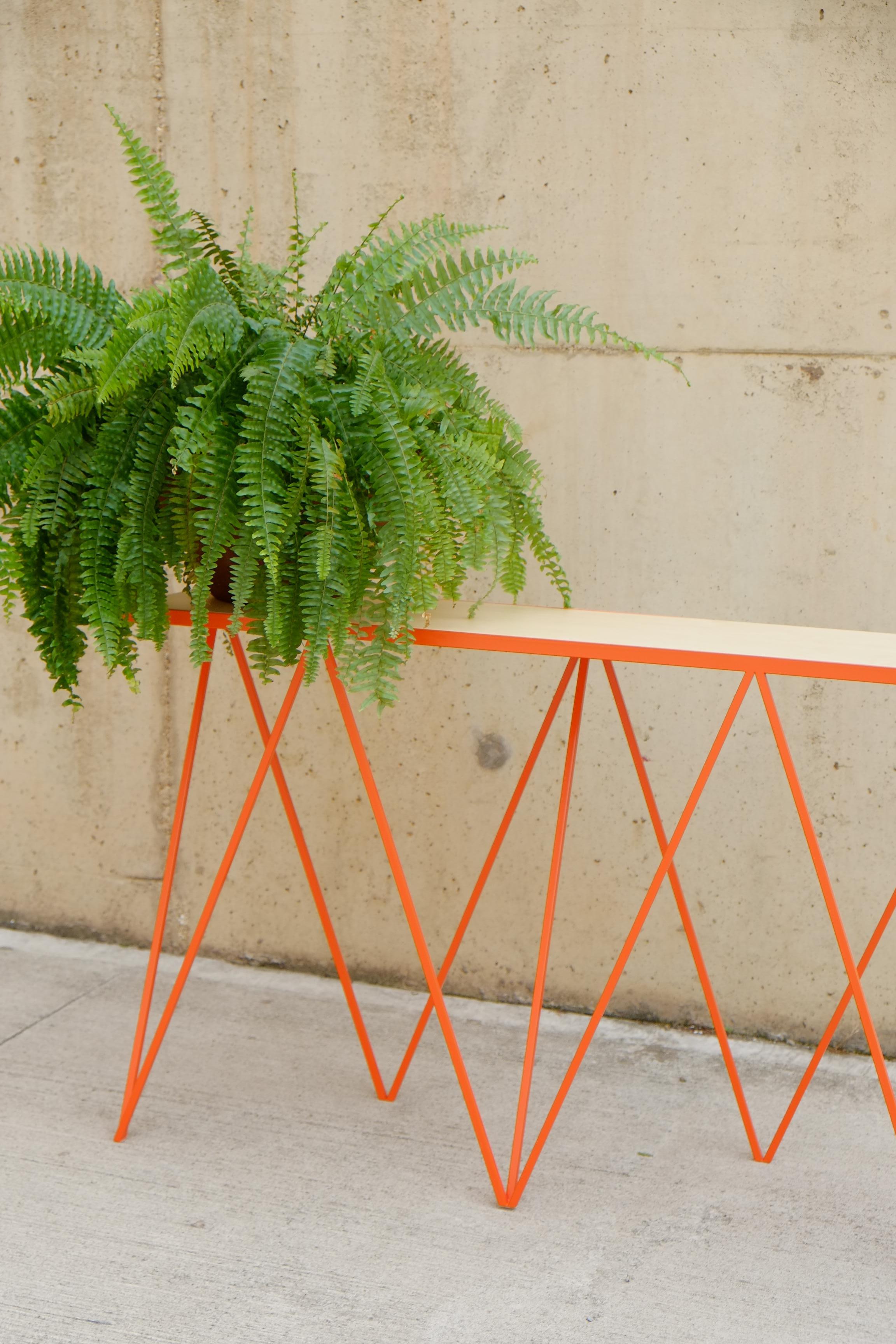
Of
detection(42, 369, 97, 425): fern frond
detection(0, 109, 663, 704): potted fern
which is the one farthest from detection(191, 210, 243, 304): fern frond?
detection(42, 369, 97, 425): fern frond

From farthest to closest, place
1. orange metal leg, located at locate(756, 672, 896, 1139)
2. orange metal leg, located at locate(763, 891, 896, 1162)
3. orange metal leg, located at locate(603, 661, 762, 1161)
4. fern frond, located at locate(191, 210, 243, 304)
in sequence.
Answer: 1. orange metal leg, located at locate(603, 661, 762, 1161)
2. orange metal leg, located at locate(763, 891, 896, 1162)
3. fern frond, located at locate(191, 210, 243, 304)
4. orange metal leg, located at locate(756, 672, 896, 1139)

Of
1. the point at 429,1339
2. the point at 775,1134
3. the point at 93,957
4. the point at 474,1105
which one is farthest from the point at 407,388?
the point at 93,957

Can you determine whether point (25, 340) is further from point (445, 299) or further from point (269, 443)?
point (445, 299)

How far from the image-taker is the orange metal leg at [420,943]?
1.99 metres

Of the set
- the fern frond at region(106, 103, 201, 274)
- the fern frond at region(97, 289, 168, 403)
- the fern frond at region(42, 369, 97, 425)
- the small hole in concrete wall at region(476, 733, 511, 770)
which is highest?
the fern frond at region(106, 103, 201, 274)

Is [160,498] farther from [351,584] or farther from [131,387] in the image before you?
[351,584]

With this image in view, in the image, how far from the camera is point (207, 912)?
2125 millimetres

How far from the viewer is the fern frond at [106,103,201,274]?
74.1 inches

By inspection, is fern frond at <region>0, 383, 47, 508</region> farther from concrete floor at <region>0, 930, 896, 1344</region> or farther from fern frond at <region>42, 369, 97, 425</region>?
concrete floor at <region>0, 930, 896, 1344</region>

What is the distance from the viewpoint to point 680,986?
282cm

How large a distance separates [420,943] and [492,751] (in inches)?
36.8

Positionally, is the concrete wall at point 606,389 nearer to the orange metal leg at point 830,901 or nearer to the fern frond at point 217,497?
the orange metal leg at point 830,901

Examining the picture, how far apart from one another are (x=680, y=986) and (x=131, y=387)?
184 cm

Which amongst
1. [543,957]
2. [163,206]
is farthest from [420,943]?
[163,206]
